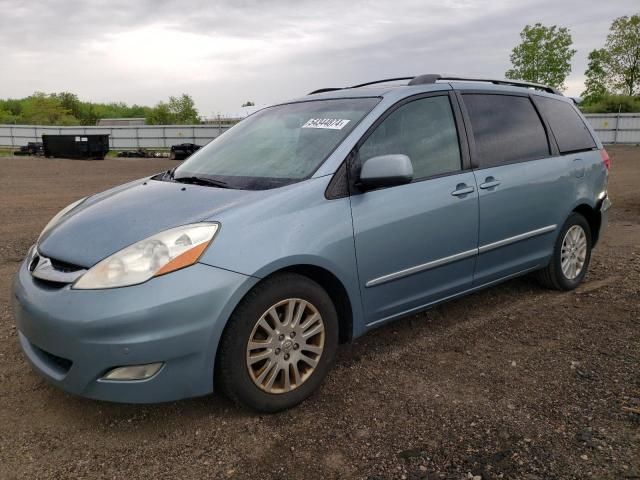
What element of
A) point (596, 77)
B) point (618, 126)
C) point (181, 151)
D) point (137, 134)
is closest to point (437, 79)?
point (181, 151)

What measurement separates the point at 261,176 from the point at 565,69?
4868cm

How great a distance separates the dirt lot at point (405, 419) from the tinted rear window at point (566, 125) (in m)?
1.47

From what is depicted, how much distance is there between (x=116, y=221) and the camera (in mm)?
2854

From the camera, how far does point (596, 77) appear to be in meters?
48.1

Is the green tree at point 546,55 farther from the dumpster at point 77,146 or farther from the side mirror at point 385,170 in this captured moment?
the side mirror at point 385,170

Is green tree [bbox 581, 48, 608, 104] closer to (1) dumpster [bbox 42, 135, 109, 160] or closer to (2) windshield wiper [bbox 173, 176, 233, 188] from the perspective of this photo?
(1) dumpster [bbox 42, 135, 109, 160]

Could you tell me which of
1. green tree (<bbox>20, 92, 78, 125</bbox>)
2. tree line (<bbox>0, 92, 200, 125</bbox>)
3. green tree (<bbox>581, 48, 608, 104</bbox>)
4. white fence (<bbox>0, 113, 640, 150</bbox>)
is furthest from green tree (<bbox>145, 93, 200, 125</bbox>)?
green tree (<bbox>581, 48, 608, 104</bbox>)

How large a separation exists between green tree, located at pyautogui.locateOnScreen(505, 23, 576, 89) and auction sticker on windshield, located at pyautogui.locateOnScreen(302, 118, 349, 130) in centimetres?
4556

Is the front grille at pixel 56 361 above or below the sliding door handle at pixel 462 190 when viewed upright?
below

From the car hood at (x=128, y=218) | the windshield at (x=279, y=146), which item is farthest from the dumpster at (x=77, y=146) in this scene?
the car hood at (x=128, y=218)

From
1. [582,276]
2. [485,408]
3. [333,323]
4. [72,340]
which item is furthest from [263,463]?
[582,276]

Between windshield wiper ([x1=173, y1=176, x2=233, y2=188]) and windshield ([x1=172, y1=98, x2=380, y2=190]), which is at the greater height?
windshield ([x1=172, y1=98, x2=380, y2=190])

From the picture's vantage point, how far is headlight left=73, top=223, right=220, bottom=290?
8.04 feet

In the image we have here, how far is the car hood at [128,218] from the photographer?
265 cm
